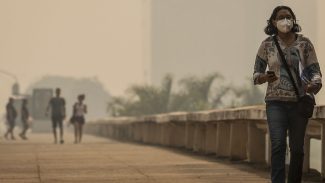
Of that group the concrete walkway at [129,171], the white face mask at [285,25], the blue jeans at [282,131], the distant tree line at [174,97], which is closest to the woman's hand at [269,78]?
the blue jeans at [282,131]

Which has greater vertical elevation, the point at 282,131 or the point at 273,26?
the point at 273,26

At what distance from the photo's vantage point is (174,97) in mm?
85500

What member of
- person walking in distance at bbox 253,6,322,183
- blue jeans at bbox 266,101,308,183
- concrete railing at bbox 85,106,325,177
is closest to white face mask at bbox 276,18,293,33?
person walking in distance at bbox 253,6,322,183

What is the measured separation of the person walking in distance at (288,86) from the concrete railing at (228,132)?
2.17m

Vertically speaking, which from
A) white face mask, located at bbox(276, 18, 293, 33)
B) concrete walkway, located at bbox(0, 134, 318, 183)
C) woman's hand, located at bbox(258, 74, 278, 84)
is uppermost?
white face mask, located at bbox(276, 18, 293, 33)

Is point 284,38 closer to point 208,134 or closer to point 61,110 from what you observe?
point 208,134

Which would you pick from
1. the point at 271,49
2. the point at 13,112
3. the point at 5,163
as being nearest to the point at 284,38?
the point at 271,49

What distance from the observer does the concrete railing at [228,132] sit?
14586 mm

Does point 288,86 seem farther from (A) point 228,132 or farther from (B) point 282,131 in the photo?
(A) point 228,132

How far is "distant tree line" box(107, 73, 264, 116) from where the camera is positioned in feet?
274

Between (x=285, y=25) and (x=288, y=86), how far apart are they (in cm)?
62

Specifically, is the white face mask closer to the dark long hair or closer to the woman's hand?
the dark long hair

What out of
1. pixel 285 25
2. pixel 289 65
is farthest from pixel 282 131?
pixel 285 25

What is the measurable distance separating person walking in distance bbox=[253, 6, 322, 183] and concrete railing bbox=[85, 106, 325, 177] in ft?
7.10
